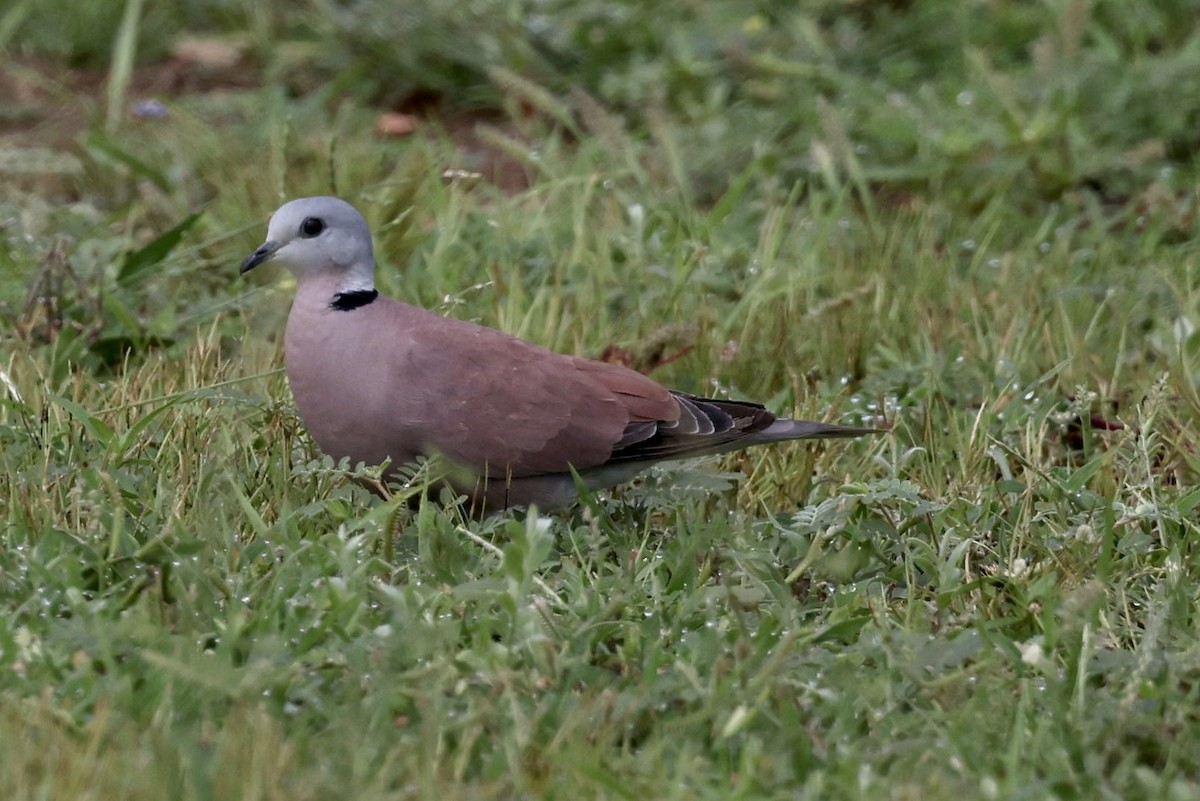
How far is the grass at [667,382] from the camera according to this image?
278 cm

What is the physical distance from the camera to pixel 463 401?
3689 millimetres

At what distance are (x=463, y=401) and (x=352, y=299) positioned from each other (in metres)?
0.38

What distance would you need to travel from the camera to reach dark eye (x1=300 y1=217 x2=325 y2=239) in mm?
3904

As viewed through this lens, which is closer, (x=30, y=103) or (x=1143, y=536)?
(x=1143, y=536)

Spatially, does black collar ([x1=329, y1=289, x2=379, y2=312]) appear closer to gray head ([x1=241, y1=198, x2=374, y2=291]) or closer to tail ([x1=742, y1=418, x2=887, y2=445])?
gray head ([x1=241, y1=198, x2=374, y2=291])

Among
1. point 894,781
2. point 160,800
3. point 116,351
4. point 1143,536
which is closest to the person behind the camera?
point 160,800

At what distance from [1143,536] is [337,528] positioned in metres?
1.62

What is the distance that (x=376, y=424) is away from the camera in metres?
3.65

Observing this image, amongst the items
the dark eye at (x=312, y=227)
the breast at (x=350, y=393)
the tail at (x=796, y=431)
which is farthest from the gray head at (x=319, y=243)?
the tail at (x=796, y=431)

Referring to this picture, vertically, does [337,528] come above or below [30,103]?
below

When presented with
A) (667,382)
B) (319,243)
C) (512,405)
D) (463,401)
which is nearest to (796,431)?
(512,405)

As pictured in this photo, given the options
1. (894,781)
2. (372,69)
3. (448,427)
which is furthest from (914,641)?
(372,69)

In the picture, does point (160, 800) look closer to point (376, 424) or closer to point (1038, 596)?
point (376, 424)

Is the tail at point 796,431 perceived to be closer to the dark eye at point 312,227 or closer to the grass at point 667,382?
the grass at point 667,382
